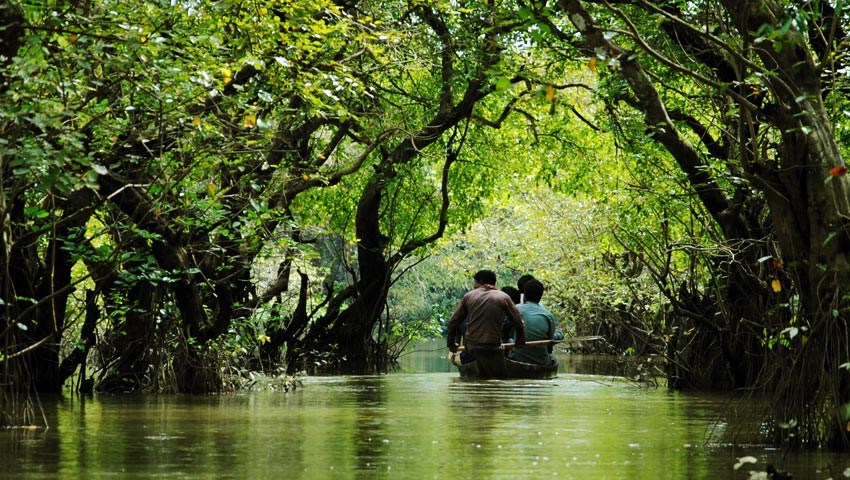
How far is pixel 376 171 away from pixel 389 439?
15230 millimetres

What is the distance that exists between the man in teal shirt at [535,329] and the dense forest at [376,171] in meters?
2.05

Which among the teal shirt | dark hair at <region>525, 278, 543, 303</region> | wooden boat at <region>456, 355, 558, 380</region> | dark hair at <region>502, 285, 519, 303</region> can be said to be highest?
dark hair at <region>502, 285, 519, 303</region>

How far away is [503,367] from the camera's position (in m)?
20.6

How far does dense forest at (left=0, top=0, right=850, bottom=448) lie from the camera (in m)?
9.02

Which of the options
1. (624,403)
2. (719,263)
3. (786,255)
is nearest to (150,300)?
(624,403)

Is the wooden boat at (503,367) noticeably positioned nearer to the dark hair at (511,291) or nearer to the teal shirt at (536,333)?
the teal shirt at (536,333)

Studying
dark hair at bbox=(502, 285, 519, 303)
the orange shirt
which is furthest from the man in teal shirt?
dark hair at bbox=(502, 285, 519, 303)

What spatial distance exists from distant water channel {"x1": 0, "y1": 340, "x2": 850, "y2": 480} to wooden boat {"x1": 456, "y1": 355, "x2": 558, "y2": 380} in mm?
4019

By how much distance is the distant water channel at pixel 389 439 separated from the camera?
26.2 feet

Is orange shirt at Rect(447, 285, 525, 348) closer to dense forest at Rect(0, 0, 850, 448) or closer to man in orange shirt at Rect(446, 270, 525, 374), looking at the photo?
man in orange shirt at Rect(446, 270, 525, 374)

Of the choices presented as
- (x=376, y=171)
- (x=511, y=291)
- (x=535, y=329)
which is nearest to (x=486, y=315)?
(x=535, y=329)

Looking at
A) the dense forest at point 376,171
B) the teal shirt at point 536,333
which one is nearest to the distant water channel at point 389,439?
the dense forest at point 376,171

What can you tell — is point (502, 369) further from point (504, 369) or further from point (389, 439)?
point (389, 439)

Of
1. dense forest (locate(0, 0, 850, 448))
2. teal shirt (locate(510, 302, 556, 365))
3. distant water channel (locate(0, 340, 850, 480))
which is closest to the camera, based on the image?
distant water channel (locate(0, 340, 850, 480))
